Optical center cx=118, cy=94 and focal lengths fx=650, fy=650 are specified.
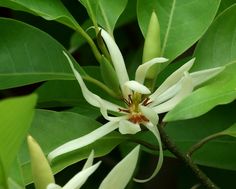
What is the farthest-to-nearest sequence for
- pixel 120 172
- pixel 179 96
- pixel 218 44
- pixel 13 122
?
pixel 218 44 < pixel 179 96 < pixel 120 172 < pixel 13 122

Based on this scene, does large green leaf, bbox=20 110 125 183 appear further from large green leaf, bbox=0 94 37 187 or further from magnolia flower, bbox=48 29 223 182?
large green leaf, bbox=0 94 37 187

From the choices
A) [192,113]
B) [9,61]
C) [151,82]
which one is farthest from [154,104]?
[9,61]

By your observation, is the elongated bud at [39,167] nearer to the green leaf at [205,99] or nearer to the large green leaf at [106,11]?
the green leaf at [205,99]

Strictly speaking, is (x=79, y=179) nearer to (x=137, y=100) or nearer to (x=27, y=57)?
(x=137, y=100)

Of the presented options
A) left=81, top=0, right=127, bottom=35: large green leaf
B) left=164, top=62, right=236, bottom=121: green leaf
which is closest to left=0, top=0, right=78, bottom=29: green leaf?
left=81, top=0, right=127, bottom=35: large green leaf

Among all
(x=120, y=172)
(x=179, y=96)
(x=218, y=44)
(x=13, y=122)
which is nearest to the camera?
(x=13, y=122)

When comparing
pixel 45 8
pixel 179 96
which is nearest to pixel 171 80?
pixel 179 96
